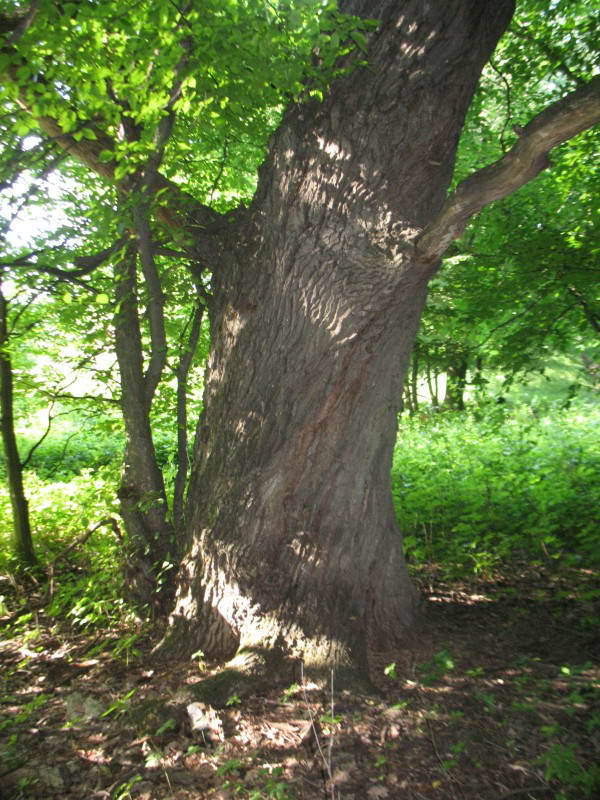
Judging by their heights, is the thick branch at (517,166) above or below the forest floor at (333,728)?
above

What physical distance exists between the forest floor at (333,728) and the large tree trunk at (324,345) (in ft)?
1.30

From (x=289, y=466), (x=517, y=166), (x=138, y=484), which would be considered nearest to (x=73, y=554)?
(x=138, y=484)

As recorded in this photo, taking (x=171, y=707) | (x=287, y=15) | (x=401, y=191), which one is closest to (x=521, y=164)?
(x=401, y=191)

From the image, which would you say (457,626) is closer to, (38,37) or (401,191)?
(401,191)

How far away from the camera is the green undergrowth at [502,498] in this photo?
4.98 m

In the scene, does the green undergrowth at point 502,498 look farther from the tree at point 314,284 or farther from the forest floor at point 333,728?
the tree at point 314,284

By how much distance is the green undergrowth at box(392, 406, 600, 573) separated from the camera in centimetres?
498

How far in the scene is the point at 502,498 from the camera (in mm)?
5672

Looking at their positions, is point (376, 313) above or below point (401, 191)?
below

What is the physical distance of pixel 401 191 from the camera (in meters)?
3.18

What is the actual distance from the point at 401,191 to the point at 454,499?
3852mm

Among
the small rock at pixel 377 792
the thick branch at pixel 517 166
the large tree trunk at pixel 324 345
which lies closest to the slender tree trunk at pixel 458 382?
the large tree trunk at pixel 324 345

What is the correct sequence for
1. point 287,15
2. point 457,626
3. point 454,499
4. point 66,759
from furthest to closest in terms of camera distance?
point 454,499 < point 457,626 < point 287,15 < point 66,759

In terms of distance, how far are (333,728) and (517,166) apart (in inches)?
119
